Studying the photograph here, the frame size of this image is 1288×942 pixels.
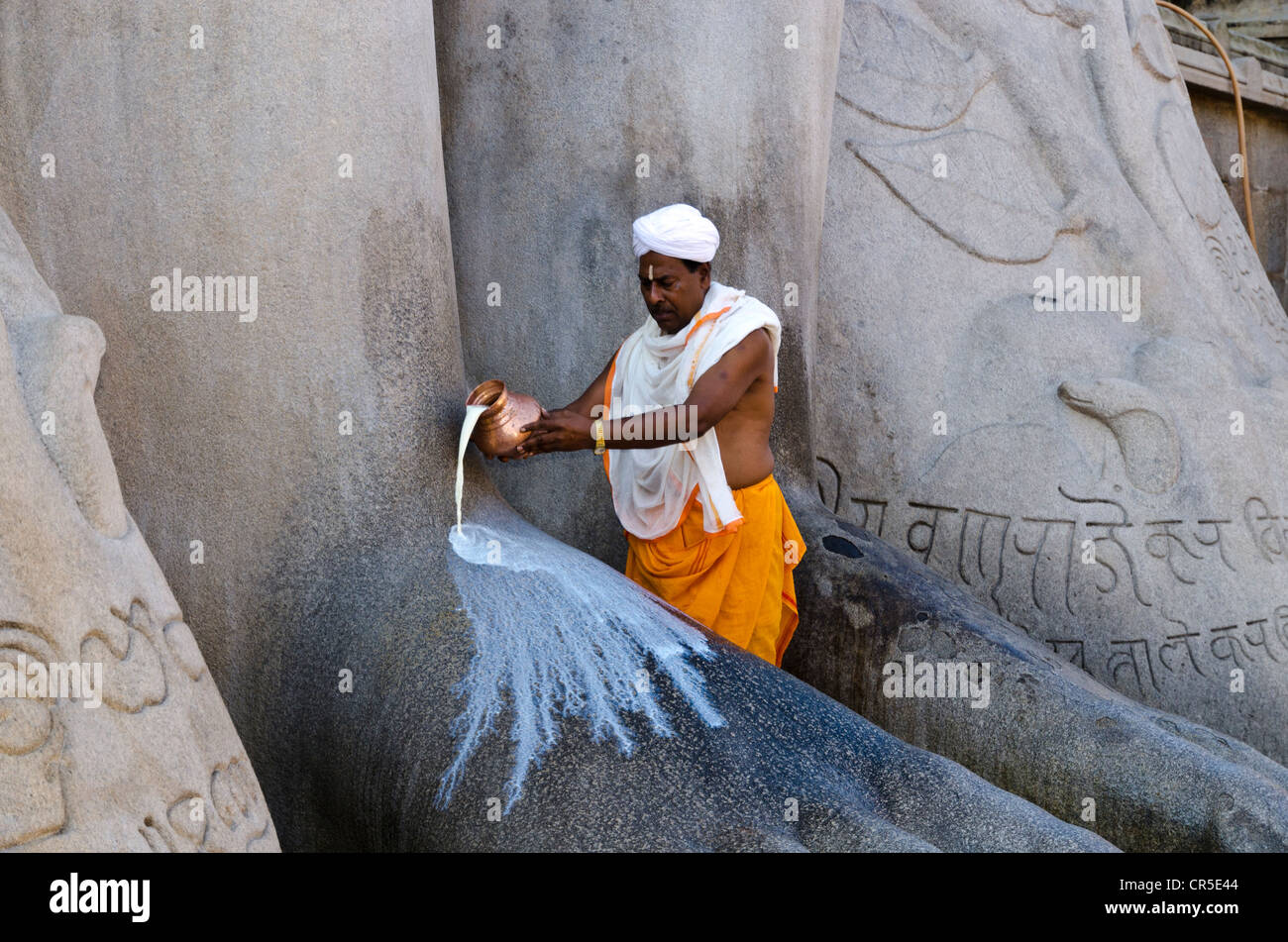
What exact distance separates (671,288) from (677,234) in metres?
0.12

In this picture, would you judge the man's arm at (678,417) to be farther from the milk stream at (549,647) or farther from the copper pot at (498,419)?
the milk stream at (549,647)

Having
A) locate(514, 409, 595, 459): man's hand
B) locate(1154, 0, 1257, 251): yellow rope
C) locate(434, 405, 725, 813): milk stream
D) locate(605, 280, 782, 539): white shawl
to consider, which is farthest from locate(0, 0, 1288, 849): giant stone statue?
locate(1154, 0, 1257, 251): yellow rope

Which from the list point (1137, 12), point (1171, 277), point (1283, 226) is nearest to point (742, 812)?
point (1171, 277)

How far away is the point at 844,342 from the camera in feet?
15.1

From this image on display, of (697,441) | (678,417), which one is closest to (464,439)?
(678,417)

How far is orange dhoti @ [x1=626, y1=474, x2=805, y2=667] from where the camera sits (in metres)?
3.34

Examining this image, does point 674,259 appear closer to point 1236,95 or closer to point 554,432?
point 554,432

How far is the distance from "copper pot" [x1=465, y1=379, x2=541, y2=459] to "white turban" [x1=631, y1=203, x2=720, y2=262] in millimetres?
473

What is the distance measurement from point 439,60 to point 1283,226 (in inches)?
177

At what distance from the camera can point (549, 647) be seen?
2707 mm

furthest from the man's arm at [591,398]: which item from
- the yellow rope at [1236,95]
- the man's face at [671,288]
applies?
the yellow rope at [1236,95]

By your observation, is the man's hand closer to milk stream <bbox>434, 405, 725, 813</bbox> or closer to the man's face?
milk stream <bbox>434, 405, 725, 813</bbox>

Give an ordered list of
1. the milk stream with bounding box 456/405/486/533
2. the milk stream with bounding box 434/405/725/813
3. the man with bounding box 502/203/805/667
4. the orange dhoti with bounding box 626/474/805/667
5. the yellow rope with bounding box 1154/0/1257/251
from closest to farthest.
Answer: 1. the milk stream with bounding box 434/405/725/813
2. the milk stream with bounding box 456/405/486/533
3. the man with bounding box 502/203/805/667
4. the orange dhoti with bounding box 626/474/805/667
5. the yellow rope with bounding box 1154/0/1257/251
